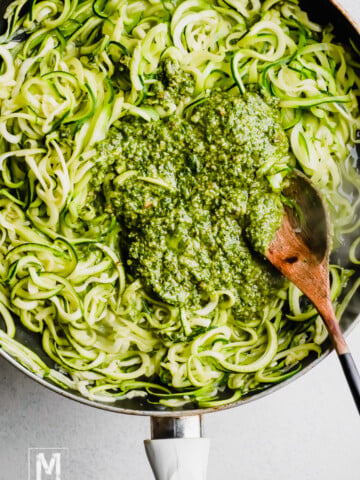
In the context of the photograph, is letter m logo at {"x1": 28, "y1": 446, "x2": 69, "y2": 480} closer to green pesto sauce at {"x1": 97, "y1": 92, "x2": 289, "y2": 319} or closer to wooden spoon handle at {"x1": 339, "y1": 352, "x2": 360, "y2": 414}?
green pesto sauce at {"x1": 97, "y1": 92, "x2": 289, "y2": 319}

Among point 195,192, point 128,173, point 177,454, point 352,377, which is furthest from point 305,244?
point 177,454

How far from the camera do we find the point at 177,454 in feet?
8.65

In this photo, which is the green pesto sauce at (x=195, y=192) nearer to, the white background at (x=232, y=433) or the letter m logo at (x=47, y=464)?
the white background at (x=232, y=433)

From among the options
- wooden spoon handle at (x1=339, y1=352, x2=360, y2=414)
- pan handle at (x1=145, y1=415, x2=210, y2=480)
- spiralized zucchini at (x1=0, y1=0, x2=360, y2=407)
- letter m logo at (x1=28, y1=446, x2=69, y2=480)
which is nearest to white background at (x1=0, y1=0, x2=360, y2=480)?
letter m logo at (x1=28, y1=446, x2=69, y2=480)

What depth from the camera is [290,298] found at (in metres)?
2.92

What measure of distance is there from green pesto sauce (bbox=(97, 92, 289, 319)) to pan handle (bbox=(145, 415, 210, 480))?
59 cm

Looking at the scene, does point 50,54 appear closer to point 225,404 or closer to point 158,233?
point 158,233

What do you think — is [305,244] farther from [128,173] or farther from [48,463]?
[48,463]

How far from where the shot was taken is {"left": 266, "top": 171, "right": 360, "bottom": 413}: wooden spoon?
2727 millimetres

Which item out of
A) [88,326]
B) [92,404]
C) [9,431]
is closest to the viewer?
[92,404]

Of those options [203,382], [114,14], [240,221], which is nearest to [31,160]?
[114,14]

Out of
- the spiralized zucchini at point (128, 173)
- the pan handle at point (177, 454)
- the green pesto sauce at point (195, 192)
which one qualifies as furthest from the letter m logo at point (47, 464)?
the green pesto sauce at point (195, 192)

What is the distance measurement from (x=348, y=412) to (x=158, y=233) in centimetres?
151

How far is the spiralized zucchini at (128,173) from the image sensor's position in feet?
9.02
